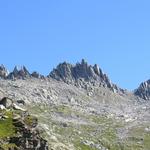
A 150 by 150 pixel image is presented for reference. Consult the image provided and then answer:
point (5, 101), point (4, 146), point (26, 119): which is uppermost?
point (5, 101)

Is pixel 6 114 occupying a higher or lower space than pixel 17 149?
higher

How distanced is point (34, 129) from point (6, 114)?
14778 mm

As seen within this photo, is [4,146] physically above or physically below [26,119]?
below

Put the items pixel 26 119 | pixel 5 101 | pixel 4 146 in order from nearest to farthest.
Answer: pixel 4 146 < pixel 26 119 < pixel 5 101

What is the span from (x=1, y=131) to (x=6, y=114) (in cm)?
1451

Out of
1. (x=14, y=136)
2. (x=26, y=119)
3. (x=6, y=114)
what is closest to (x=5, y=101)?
(x=6, y=114)

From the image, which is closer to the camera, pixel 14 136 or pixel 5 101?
pixel 14 136

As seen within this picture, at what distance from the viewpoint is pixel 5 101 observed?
12369cm

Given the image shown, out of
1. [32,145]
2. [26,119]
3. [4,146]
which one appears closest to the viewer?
[4,146]

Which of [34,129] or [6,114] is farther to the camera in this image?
[6,114]

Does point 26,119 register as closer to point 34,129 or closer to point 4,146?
Result: point 34,129

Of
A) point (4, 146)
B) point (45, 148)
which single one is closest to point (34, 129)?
point (45, 148)

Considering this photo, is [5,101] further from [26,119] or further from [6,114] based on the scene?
[26,119]

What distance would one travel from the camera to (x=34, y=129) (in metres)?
92.3
